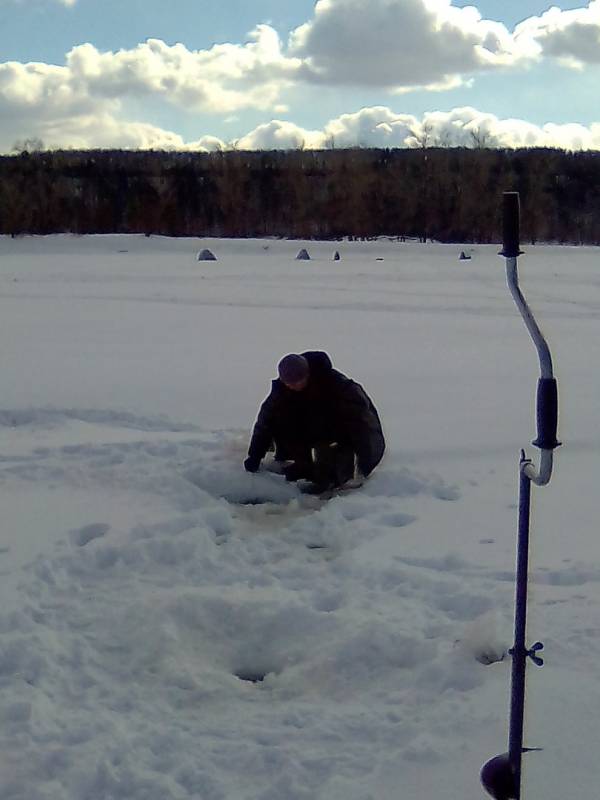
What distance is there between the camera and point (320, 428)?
413 centimetres

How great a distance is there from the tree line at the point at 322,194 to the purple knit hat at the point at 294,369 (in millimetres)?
22638

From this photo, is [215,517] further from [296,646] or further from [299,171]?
[299,171]

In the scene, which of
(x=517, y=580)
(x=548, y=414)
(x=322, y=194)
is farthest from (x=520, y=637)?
(x=322, y=194)

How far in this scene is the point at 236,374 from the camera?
6555 millimetres

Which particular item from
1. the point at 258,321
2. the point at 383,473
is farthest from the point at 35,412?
the point at 258,321

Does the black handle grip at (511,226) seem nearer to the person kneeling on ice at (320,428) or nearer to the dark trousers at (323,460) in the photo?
the person kneeling on ice at (320,428)

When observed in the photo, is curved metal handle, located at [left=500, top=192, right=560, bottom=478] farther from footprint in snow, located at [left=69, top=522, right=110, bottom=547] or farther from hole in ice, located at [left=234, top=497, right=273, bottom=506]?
hole in ice, located at [left=234, top=497, right=273, bottom=506]

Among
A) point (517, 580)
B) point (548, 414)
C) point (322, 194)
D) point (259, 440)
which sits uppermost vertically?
point (322, 194)

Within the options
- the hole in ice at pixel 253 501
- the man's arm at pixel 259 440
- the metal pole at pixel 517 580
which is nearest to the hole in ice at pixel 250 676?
the metal pole at pixel 517 580

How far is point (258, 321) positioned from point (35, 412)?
4639mm

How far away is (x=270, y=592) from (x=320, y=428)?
3.97 ft

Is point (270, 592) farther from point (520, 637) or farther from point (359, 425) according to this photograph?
point (520, 637)

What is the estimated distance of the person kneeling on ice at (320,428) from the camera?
13.3ft

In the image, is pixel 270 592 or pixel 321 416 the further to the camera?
pixel 321 416
